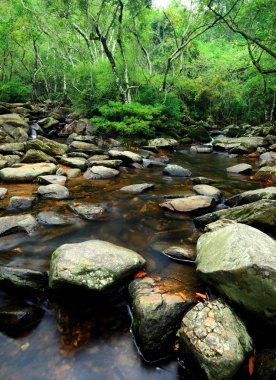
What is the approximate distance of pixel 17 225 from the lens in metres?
4.10

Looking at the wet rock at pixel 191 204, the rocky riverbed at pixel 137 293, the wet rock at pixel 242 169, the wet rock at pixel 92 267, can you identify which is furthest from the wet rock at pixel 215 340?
the wet rock at pixel 242 169

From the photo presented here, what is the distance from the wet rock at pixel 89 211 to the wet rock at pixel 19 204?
2.65ft

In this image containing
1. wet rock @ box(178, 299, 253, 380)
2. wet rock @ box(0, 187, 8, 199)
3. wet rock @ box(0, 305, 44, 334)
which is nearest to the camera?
wet rock @ box(178, 299, 253, 380)

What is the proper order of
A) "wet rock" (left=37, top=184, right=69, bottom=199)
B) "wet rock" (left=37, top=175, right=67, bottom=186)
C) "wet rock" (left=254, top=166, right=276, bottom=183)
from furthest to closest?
"wet rock" (left=254, top=166, right=276, bottom=183)
"wet rock" (left=37, top=175, right=67, bottom=186)
"wet rock" (left=37, top=184, right=69, bottom=199)

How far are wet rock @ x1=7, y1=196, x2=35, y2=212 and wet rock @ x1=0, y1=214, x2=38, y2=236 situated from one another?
71cm

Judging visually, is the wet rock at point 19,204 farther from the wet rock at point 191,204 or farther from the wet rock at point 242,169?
the wet rock at point 242,169

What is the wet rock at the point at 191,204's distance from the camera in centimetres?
496

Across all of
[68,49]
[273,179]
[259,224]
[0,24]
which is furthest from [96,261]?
[68,49]

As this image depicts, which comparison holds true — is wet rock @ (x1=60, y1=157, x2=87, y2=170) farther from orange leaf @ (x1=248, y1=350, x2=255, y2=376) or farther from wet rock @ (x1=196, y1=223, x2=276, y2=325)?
orange leaf @ (x1=248, y1=350, x2=255, y2=376)

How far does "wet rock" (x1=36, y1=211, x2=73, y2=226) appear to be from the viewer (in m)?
4.43

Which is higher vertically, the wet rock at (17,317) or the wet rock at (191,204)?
the wet rock at (191,204)

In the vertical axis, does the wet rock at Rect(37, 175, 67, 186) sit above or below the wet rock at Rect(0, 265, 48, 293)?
above

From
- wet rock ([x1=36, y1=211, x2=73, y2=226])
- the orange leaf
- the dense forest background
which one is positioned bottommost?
the orange leaf

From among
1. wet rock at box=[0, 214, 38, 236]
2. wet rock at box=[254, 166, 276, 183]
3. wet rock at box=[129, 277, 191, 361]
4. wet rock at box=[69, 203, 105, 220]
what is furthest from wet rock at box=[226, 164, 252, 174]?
wet rock at box=[129, 277, 191, 361]
